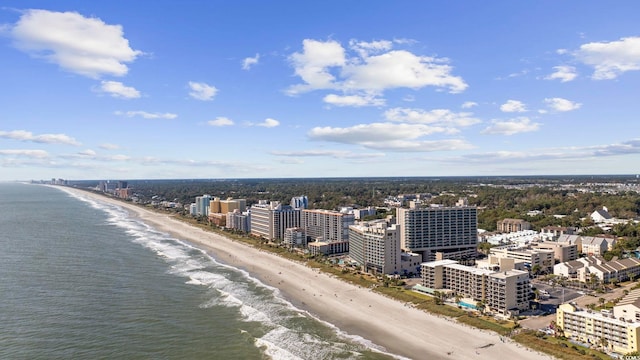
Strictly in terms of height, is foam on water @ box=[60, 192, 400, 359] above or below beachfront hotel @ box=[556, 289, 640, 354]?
below

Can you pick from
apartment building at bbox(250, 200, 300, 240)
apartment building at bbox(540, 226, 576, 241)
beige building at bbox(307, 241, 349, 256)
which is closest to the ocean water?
beige building at bbox(307, 241, 349, 256)

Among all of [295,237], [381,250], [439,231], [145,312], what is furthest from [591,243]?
[145,312]

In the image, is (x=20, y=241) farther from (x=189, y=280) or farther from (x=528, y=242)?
(x=528, y=242)

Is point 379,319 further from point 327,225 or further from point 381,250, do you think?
point 327,225

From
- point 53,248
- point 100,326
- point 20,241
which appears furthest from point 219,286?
point 20,241

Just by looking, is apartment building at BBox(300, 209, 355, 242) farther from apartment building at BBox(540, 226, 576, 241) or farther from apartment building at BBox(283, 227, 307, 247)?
apartment building at BBox(540, 226, 576, 241)

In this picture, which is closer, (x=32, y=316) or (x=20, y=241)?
(x=32, y=316)

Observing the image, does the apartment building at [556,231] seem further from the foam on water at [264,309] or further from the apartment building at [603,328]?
the foam on water at [264,309]
